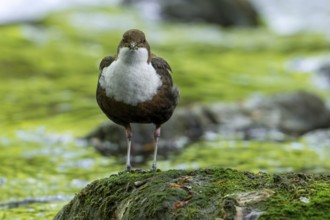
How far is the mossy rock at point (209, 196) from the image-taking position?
4344 mm

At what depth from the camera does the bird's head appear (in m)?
5.48

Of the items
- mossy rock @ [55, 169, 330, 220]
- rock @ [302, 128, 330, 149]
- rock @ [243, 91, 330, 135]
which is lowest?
mossy rock @ [55, 169, 330, 220]

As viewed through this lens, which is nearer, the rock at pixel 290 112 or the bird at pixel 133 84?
the bird at pixel 133 84

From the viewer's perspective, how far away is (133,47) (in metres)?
5.48

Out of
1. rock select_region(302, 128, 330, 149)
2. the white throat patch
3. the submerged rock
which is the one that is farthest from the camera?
rock select_region(302, 128, 330, 149)

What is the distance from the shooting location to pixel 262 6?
26.1 meters

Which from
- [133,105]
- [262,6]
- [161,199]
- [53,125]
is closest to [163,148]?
[53,125]

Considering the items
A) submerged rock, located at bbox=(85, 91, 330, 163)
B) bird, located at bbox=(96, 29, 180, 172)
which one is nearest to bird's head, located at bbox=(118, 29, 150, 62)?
bird, located at bbox=(96, 29, 180, 172)

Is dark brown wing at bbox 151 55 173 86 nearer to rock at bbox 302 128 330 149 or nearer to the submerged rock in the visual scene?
the submerged rock

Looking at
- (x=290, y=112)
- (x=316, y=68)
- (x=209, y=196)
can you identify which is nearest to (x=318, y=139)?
(x=290, y=112)

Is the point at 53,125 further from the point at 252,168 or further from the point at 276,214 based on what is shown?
the point at 276,214

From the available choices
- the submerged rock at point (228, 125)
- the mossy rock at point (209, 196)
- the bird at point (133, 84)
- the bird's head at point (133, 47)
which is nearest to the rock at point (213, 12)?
the submerged rock at point (228, 125)

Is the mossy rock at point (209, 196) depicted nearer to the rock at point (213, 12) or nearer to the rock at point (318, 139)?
the rock at point (318, 139)

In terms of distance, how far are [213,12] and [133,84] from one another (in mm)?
17723
